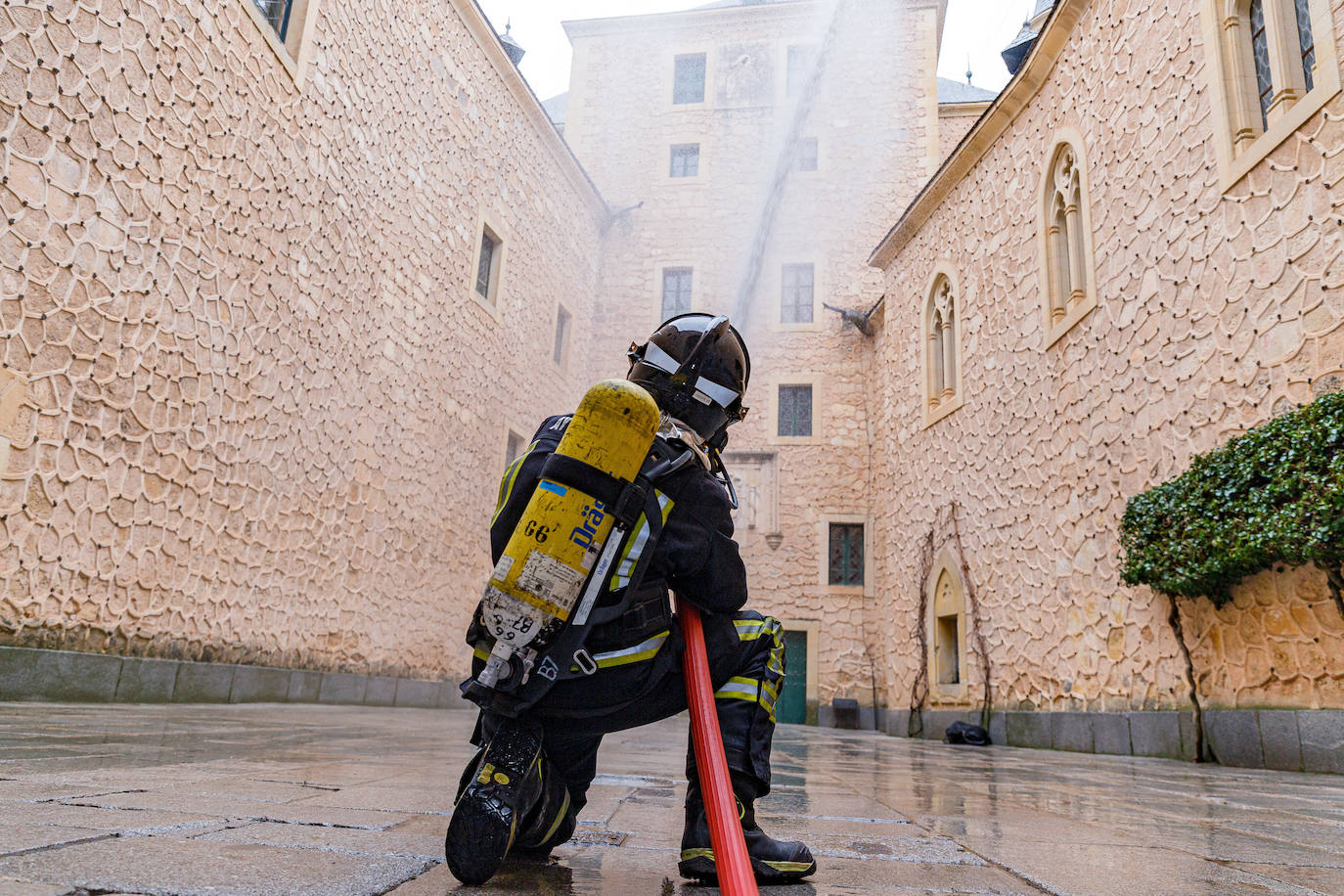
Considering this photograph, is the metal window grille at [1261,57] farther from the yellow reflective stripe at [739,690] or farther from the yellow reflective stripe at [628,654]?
the yellow reflective stripe at [628,654]

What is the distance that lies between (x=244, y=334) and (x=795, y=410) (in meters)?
11.2

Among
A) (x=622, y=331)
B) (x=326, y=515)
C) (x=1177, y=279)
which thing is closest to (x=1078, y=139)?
(x=1177, y=279)

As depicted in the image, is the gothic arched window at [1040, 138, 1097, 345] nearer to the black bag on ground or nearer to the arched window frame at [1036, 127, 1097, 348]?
the arched window frame at [1036, 127, 1097, 348]

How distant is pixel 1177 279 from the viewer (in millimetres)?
6555

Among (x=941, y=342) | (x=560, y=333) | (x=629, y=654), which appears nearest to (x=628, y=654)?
(x=629, y=654)

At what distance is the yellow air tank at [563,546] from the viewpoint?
5.27 ft

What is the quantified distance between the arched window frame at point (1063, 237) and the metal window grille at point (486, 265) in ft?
24.5

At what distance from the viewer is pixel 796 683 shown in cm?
1534

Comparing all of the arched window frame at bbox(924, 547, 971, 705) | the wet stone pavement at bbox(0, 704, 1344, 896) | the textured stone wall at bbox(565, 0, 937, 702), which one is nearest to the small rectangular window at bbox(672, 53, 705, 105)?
the textured stone wall at bbox(565, 0, 937, 702)

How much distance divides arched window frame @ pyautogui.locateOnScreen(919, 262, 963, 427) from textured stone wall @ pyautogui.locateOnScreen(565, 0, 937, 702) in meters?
3.51

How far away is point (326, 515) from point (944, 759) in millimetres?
6095

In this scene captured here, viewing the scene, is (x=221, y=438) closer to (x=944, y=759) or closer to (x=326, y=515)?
(x=326, y=515)

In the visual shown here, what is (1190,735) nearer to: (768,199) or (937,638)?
(937,638)

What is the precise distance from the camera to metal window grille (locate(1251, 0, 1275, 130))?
597cm
